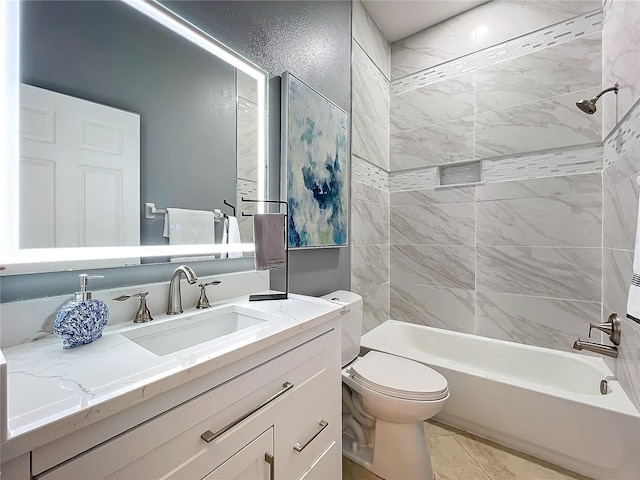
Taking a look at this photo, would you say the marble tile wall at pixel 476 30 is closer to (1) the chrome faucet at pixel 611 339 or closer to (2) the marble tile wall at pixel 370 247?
(2) the marble tile wall at pixel 370 247

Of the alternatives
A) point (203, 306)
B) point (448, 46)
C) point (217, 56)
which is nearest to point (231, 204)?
point (203, 306)

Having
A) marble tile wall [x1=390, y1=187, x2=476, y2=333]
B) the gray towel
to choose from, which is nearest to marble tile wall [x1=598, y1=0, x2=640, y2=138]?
marble tile wall [x1=390, y1=187, x2=476, y2=333]

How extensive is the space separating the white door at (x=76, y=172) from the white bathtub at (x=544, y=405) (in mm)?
1703

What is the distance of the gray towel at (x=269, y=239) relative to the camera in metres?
1.32

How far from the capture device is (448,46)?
238 centimetres

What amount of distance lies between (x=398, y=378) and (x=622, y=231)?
138 centimetres

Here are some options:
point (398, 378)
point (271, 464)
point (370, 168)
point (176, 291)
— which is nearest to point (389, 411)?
point (398, 378)

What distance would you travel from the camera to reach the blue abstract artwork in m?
1.58

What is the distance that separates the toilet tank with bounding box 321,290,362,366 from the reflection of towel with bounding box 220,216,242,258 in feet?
2.13

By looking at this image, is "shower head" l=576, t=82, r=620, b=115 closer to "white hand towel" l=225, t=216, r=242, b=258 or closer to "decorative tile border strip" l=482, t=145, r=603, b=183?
"decorative tile border strip" l=482, t=145, r=603, b=183

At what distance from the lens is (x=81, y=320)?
2.39ft

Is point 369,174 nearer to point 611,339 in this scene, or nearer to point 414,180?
point 414,180

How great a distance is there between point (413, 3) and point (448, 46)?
0.44 m

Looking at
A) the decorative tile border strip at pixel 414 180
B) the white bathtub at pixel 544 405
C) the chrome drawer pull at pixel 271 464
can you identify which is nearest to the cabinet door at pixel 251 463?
→ the chrome drawer pull at pixel 271 464
